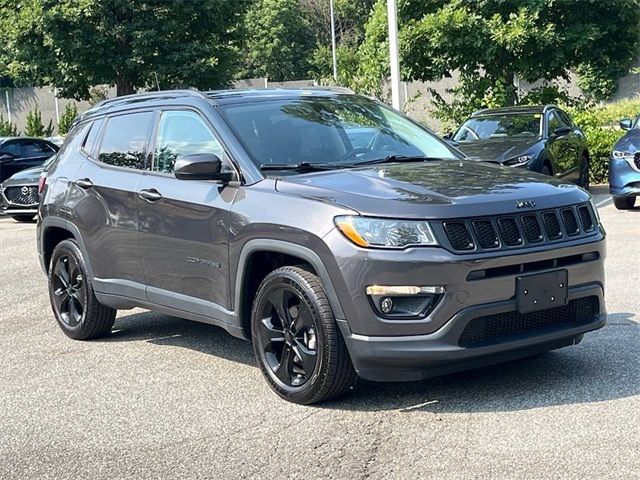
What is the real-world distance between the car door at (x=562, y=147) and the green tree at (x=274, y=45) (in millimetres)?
48786

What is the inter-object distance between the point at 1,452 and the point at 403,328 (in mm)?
2107

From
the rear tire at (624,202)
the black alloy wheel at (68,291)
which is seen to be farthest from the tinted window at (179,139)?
the rear tire at (624,202)

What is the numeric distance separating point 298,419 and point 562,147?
10.9 meters

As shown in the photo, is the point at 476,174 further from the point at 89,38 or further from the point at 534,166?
the point at 89,38

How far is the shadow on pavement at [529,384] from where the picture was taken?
5137 millimetres

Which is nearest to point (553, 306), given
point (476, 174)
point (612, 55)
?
point (476, 174)

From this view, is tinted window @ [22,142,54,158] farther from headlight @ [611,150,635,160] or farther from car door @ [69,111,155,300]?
car door @ [69,111,155,300]

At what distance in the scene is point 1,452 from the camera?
15.8ft

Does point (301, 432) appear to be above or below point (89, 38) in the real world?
below

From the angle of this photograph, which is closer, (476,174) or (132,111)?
(476,174)

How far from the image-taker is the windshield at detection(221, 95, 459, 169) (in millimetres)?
5844

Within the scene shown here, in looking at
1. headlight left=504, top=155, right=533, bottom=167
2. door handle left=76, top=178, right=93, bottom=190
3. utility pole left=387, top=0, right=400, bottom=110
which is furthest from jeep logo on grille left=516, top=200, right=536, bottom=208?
utility pole left=387, top=0, right=400, bottom=110

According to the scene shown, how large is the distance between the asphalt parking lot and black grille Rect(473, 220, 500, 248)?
2.87 feet

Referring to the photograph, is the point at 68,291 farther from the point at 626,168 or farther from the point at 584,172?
the point at 584,172
